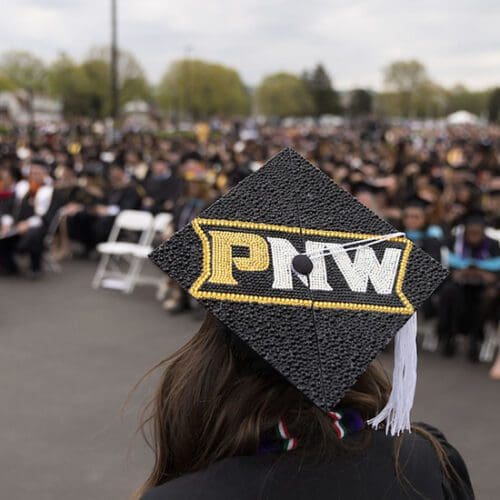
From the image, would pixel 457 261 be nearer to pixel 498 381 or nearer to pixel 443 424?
pixel 498 381

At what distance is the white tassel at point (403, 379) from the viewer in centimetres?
135

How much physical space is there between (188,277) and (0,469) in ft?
10.4

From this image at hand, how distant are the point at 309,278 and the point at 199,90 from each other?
72675mm

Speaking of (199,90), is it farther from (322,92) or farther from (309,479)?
(309,479)

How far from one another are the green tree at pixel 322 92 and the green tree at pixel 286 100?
0.90m

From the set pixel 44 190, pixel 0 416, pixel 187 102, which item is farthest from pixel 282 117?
pixel 0 416

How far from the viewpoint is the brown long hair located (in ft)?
4.00

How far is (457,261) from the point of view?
637 cm

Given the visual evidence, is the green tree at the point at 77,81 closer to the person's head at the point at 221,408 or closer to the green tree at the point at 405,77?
the person's head at the point at 221,408

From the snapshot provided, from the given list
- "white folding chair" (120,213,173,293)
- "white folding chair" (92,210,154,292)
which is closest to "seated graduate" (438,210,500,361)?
"white folding chair" (120,213,173,293)

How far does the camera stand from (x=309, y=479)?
119 cm

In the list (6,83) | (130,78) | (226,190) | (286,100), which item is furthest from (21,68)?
(226,190)

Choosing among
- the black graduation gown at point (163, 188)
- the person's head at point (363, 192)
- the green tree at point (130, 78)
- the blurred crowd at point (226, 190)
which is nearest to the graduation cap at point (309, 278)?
the blurred crowd at point (226, 190)

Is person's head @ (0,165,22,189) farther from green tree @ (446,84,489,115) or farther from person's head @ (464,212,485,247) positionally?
green tree @ (446,84,489,115)
